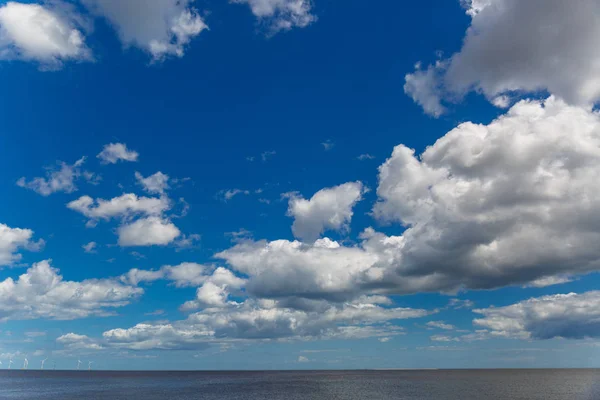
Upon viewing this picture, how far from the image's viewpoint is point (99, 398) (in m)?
152

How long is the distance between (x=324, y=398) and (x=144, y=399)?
63.0 metres

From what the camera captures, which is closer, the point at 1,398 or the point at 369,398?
the point at 369,398

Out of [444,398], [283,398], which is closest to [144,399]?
[283,398]

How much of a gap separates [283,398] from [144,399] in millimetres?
48465

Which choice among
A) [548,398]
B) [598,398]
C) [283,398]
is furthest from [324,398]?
[598,398]

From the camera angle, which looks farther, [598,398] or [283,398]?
[283,398]

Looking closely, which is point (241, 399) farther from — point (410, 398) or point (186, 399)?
point (410, 398)

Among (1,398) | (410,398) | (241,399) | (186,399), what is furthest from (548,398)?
(1,398)

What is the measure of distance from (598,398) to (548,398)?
15177 millimetres

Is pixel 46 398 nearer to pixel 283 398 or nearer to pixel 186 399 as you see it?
pixel 186 399

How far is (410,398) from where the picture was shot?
478ft

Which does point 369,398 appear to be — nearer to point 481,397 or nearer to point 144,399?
point 481,397

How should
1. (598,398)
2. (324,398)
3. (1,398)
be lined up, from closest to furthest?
1. (598,398)
2. (324,398)
3. (1,398)

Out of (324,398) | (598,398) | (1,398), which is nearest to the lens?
(598,398)
